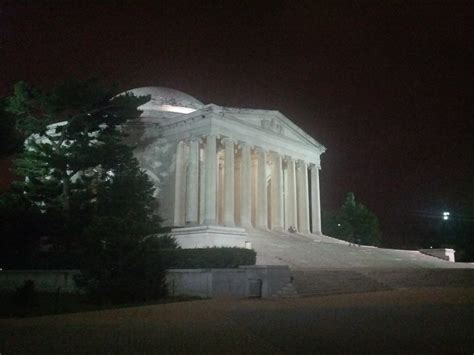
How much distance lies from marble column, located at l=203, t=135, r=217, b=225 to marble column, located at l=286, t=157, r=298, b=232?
12.3m

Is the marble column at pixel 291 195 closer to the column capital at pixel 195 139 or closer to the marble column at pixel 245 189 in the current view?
the marble column at pixel 245 189

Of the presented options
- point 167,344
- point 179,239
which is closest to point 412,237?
point 179,239

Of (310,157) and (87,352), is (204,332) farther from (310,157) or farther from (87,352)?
(310,157)

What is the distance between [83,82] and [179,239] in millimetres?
13955

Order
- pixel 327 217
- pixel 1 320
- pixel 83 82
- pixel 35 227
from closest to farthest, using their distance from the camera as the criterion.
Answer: pixel 1 320, pixel 35 227, pixel 83 82, pixel 327 217

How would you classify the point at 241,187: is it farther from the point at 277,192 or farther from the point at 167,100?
the point at 167,100

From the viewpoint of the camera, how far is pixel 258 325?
492 inches

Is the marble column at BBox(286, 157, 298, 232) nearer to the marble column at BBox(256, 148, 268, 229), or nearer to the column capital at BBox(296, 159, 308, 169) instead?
the column capital at BBox(296, 159, 308, 169)

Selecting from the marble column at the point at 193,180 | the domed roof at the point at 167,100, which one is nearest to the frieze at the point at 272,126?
the marble column at the point at 193,180

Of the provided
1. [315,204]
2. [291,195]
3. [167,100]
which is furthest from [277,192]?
[167,100]

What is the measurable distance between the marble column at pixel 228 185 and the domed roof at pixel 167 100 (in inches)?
489

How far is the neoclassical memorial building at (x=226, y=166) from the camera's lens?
130ft

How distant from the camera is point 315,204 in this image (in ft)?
172

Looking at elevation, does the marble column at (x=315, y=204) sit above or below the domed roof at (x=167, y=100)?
below
